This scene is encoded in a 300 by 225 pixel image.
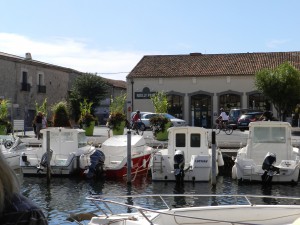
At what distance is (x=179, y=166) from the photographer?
63.2 feet

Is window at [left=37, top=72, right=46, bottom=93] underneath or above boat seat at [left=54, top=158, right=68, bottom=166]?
above

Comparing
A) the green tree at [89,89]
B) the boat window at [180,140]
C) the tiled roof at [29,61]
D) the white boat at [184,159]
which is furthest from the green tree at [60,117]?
the green tree at [89,89]

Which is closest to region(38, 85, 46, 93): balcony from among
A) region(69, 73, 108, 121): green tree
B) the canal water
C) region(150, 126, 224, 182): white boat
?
region(69, 73, 108, 121): green tree

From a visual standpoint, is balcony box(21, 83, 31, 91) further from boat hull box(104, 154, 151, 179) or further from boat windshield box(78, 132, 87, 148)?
boat hull box(104, 154, 151, 179)

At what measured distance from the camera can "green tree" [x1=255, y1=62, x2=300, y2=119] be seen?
134 feet

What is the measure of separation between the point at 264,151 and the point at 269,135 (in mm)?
656

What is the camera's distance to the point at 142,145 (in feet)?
74.9

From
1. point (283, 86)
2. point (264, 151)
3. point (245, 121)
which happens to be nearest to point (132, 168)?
point (264, 151)

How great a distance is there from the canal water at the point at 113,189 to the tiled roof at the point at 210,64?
110 ft

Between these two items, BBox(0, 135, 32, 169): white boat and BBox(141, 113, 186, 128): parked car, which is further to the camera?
BBox(141, 113, 186, 128): parked car

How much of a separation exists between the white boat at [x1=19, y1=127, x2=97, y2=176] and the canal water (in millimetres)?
534

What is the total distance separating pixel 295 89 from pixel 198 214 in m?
34.2

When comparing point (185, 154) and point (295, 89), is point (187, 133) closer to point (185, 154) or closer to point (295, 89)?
point (185, 154)

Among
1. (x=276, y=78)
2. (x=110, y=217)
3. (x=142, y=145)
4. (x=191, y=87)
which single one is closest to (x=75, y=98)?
(x=191, y=87)
